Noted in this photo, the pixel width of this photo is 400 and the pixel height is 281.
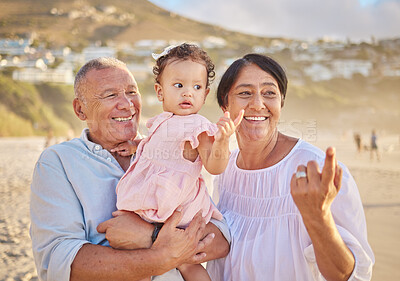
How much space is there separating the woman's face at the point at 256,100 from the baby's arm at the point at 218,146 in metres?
0.67

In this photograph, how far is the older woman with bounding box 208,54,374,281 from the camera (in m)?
2.44

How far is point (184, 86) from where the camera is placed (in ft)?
8.75

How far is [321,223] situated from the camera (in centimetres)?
225

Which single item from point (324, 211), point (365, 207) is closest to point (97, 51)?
point (365, 207)

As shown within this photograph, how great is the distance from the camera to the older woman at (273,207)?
2443 millimetres

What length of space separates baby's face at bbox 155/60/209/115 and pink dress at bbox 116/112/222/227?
0.08 metres

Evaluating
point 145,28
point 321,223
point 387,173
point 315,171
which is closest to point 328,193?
point 315,171

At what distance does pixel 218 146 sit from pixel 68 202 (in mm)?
1117

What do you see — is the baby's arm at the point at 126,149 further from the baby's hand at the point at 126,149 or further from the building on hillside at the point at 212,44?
the building on hillside at the point at 212,44

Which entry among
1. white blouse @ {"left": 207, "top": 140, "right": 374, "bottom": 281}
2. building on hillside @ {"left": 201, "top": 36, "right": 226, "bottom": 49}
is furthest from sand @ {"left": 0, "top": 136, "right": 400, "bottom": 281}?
building on hillside @ {"left": 201, "top": 36, "right": 226, "bottom": 49}

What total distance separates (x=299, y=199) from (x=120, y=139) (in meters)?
1.54

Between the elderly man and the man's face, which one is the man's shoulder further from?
the man's face

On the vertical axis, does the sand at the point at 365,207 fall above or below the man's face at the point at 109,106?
below

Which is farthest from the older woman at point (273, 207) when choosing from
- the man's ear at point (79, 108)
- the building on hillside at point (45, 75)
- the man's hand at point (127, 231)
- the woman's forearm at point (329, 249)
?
the building on hillside at point (45, 75)
